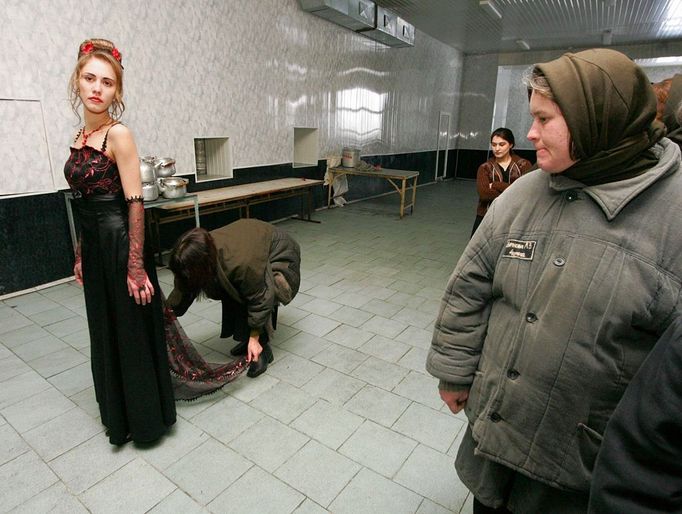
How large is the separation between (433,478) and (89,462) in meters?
1.59

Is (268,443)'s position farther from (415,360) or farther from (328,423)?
(415,360)

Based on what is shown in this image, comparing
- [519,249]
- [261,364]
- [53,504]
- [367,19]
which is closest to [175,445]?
[53,504]

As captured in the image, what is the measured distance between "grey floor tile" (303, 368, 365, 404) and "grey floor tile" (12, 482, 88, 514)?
1209mm

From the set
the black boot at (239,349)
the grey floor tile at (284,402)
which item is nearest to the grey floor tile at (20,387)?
the black boot at (239,349)

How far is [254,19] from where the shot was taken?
222 inches

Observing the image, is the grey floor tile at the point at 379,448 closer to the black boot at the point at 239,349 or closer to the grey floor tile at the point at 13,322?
the black boot at the point at 239,349

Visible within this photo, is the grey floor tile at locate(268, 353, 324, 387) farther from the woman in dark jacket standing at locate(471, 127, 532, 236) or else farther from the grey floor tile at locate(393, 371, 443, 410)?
the woman in dark jacket standing at locate(471, 127, 532, 236)

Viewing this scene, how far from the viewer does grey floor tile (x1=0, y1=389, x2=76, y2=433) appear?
7.25 feet

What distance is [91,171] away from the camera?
1685mm

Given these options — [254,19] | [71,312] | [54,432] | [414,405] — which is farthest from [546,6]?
[54,432]

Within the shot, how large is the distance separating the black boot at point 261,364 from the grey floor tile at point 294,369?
0.05 m

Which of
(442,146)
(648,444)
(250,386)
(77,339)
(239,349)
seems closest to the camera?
(648,444)

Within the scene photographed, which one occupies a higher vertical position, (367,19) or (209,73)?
(367,19)

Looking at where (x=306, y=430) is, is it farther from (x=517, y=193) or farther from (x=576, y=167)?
(x=576, y=167)
